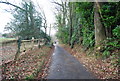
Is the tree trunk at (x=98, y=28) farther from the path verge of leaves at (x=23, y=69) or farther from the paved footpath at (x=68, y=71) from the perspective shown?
the path verge of leaves at (x=23, y=69)

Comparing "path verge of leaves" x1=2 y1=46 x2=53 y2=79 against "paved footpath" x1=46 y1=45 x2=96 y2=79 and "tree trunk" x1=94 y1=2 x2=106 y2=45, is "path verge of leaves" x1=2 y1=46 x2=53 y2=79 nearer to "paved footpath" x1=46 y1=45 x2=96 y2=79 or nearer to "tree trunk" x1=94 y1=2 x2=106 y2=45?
"paved footpath" x1=46 y1=45 x2=96 y2=79

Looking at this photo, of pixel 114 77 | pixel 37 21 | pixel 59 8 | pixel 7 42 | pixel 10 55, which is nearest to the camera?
pixel 114 77

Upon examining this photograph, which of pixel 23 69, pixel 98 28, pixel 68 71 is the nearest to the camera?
pixel 23 69

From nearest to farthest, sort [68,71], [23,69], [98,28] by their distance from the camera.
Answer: [23,69], [68,71], [98,28]

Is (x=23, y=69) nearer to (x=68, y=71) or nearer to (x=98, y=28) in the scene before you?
(x=68, y=71)

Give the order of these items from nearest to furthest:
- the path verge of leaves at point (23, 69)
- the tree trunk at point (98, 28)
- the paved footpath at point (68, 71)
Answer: the path verge of leaves at point (23, 69) → the paved footpath at point (68, 71) → the tree trunk at point (98, 28)

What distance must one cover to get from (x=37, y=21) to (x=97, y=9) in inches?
518

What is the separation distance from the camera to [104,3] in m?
6.77

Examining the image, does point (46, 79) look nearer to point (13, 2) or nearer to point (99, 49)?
point (99, 49)

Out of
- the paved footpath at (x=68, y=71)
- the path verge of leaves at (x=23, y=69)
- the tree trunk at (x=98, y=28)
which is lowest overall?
the paved footpath at (x=68, y=71)

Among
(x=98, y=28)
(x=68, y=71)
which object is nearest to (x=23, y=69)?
(x=68, y=71)

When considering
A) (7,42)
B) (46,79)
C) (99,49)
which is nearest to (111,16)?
(99,49)

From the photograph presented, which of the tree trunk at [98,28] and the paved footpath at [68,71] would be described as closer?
the paved footpath at [68,71]

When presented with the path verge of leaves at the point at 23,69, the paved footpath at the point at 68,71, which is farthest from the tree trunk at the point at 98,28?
the path verge of leaves at the point at 23,69
